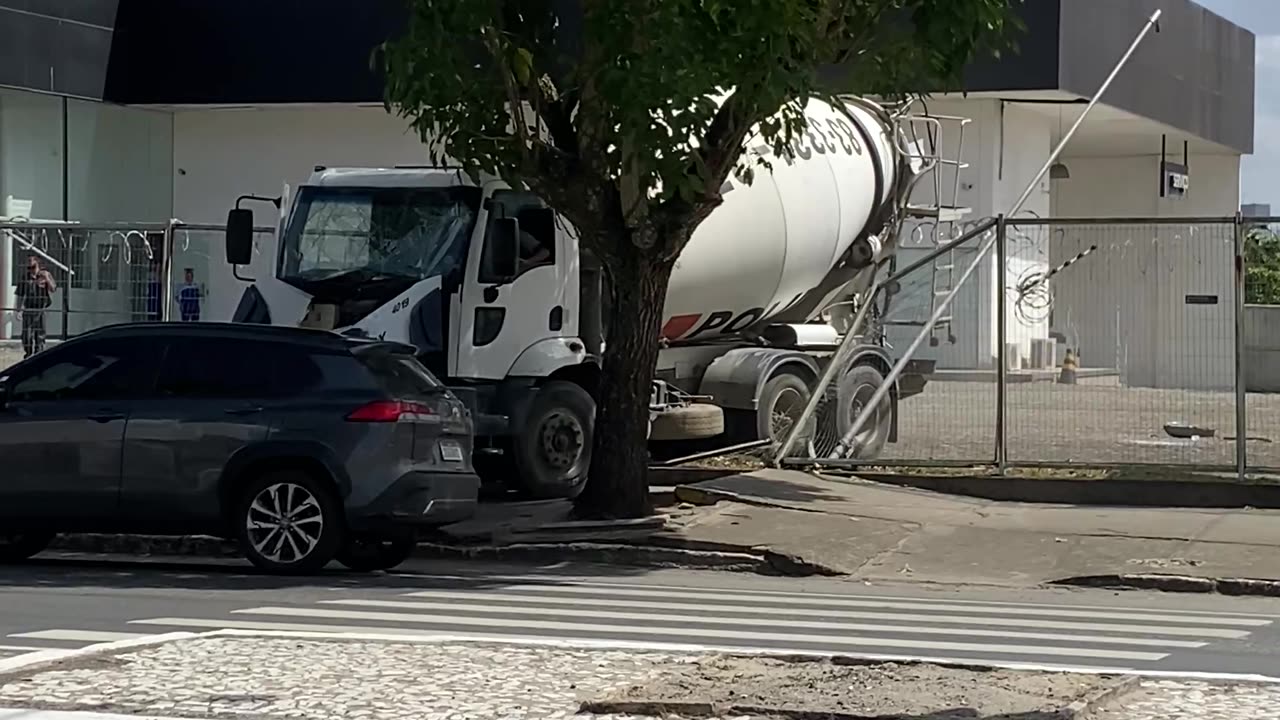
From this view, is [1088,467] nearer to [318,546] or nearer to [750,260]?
[750,260]

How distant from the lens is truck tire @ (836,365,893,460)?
2002cm

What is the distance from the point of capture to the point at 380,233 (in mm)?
16969

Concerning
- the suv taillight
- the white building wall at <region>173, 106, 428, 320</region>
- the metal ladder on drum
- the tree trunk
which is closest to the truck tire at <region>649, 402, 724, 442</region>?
the metal ladder on drum

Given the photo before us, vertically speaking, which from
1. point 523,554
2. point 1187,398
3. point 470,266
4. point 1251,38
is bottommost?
point 523,554

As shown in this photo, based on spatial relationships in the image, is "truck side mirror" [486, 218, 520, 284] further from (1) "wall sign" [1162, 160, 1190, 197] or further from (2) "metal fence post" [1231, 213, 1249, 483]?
(1) "wall sign" [1162, 160, 1190, 197]

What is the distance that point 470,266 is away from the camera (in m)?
16.8

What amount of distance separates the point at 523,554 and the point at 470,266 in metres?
2.92

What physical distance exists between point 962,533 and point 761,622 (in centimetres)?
502

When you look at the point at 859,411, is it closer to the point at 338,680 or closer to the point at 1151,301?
the point at 1151,301

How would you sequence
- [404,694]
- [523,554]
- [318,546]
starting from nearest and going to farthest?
[404,694], [318,546], [523,554]

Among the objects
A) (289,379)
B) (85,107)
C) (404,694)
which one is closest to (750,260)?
(289,379)

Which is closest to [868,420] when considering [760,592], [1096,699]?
[760,592]

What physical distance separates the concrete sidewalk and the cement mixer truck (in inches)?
Result: 58.7

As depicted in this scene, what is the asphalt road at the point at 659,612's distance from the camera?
9977 millimetres
